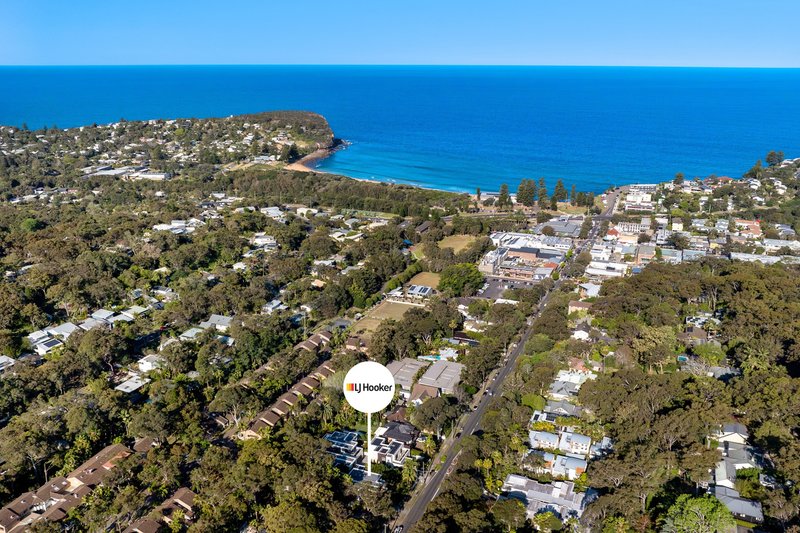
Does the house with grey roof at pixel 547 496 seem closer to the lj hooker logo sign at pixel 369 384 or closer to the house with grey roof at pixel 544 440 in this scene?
the house with grey roof at pixel 544 440

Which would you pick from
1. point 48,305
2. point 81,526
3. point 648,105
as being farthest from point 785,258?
point 648,105

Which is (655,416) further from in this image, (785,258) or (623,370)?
(785,258)

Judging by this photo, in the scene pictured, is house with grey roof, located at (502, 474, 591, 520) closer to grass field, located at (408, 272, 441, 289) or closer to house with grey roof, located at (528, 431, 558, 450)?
house with grey roof, located at (528, 431, 558, 450)

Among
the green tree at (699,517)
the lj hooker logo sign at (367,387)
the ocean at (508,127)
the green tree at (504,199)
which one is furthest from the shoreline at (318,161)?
the green tree at (699,517)

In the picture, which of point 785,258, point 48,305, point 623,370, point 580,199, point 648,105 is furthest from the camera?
point 648,105

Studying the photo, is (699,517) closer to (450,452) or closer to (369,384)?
(450,452)

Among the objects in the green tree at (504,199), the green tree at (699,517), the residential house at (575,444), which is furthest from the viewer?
the green tree at (504,199)
